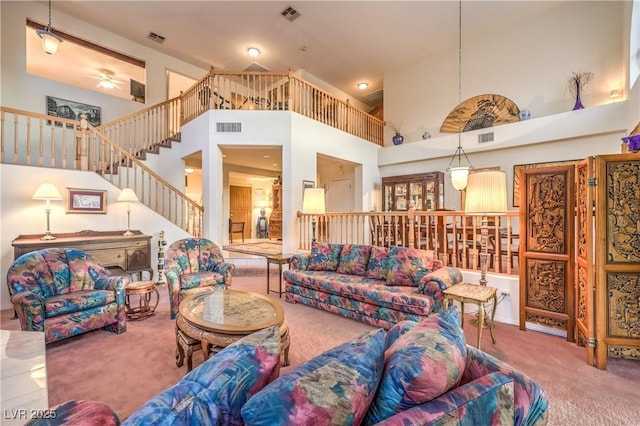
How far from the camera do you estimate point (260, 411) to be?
0.70 meters

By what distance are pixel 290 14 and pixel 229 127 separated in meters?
2.65

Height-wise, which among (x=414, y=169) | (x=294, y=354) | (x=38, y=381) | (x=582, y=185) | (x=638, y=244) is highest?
(x=414, y=169)

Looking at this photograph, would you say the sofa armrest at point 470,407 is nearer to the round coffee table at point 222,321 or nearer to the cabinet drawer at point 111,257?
the round coffee table at point 222,321

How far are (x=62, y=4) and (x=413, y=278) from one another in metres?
8.19

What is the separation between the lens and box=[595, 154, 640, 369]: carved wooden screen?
224 centimetres

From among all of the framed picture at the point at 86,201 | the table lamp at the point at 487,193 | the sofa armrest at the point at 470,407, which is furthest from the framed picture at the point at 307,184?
the sofa armrest at the point at 470,407

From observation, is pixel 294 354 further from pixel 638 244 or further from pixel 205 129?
pixel 205 129

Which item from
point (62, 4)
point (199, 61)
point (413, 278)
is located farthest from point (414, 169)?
point (62, 4)

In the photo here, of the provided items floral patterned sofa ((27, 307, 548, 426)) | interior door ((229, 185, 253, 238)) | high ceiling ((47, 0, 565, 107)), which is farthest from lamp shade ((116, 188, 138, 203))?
interior door ((229, 185, 253, 238))

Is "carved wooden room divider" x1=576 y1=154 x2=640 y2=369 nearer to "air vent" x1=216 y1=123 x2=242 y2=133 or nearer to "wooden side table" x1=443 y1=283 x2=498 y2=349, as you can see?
"wooden side table" x1=443 y1=283 x2=498 y2=349

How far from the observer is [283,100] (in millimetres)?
5973

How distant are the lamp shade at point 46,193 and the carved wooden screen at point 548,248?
5908 mm

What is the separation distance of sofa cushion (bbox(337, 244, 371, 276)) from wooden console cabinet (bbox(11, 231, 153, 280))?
10.6 feet

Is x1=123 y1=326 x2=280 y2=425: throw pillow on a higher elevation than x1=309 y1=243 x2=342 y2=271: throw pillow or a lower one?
higher
